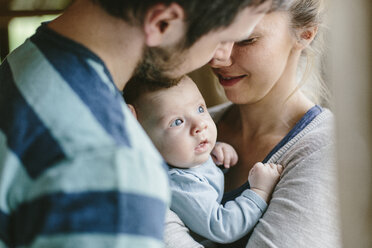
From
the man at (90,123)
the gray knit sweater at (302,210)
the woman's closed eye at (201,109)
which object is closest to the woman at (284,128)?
Result: the gray knit sweater at (302,210)

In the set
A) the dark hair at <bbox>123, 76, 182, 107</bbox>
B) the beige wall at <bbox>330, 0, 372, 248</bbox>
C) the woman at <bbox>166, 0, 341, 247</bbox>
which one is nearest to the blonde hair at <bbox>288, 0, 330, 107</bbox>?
the woman at <bbox>166, 0, 341, 247</bbox>

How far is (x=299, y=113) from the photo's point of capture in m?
1.40

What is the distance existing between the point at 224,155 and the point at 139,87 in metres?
0.32

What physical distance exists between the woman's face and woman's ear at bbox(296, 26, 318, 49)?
22 mm

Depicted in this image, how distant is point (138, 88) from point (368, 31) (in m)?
0.71

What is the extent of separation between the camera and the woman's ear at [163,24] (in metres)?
0.82

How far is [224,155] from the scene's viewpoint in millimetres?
1428

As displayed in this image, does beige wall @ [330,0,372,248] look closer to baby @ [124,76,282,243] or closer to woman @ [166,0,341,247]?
woman @ [166,0,341,247]

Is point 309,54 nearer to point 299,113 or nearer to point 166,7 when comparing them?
point 299,113

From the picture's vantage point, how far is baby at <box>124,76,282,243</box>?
121 centimetres

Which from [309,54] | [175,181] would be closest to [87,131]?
[175,181]

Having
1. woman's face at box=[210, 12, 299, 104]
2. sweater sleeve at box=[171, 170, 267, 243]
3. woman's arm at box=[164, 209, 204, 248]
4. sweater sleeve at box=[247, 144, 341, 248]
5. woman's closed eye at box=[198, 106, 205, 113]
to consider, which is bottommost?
woman's arm at box=[164, 209, 204, 248]

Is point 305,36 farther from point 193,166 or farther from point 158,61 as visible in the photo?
point 158,61

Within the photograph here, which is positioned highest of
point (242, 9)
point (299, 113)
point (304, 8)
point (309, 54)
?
point (242, 9)
